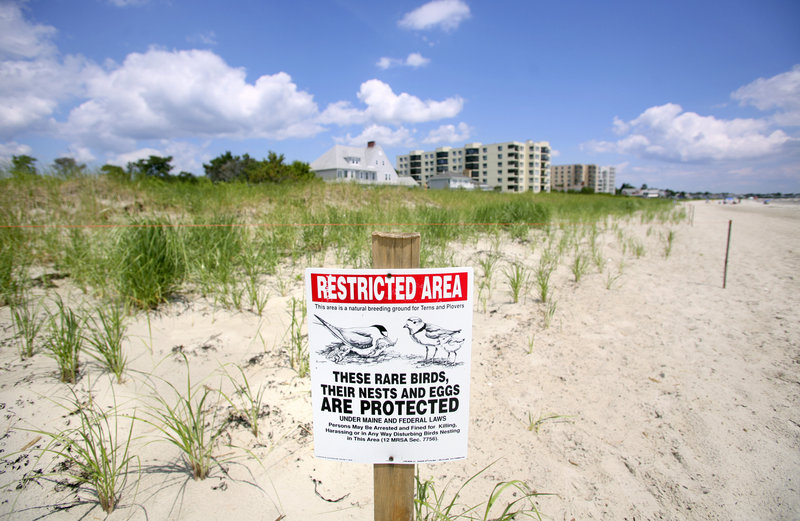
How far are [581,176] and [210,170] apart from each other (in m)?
132

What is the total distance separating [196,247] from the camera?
4328 millimetres

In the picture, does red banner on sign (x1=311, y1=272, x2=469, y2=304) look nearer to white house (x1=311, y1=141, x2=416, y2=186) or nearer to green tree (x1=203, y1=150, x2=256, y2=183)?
green tree (x1=203, y1=150, x2=256, y2=183)

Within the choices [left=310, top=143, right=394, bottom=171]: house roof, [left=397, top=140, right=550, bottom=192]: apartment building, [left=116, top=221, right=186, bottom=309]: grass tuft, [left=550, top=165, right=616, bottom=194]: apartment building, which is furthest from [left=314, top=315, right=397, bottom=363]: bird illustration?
[left=550, top=165, right=616, bottom=194]: apartment building

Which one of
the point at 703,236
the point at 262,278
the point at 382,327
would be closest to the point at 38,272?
the point at 262,278

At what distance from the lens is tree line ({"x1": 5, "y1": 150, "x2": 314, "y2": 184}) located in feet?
20.7

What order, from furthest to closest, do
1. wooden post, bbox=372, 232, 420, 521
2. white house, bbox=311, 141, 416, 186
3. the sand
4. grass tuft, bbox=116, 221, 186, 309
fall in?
white house, bbox=311, 141, 416, 186 → grass tuft, bbox=116, 221, 186, 309 → the sand → wooden post, bbox=372, 232, 420, 521

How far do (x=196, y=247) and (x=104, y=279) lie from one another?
0.96 metres

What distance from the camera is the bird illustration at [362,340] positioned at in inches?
48.8

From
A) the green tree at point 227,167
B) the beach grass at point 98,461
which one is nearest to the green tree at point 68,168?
the beach grass at point 98,461

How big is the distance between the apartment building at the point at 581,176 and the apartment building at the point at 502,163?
5243 cm

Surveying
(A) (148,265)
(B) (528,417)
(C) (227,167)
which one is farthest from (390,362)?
(C) (227,167)

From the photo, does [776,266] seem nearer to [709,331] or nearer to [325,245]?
[709,331]

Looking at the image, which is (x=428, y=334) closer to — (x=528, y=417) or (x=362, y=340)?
(x=362, y=340)

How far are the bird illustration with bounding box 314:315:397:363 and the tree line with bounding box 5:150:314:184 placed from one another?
26.1 feet
